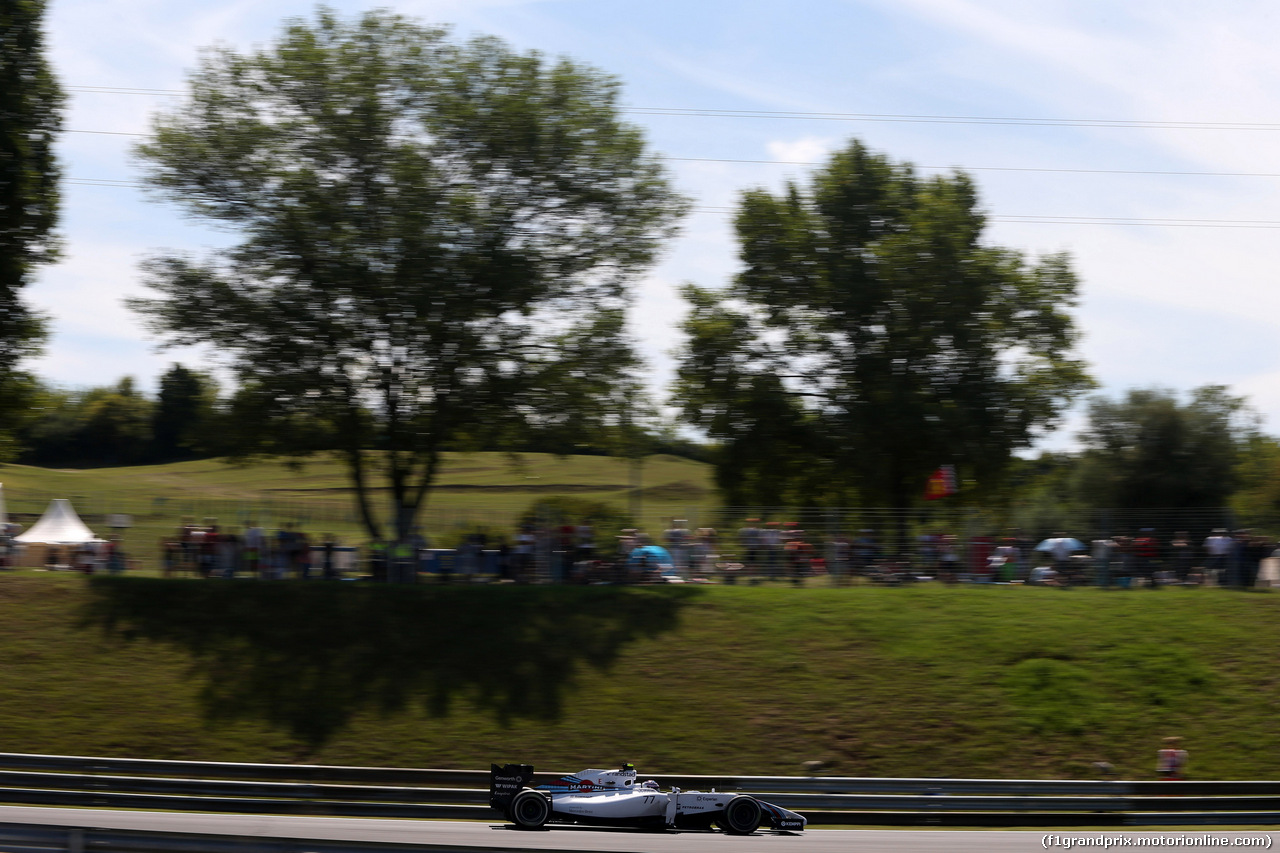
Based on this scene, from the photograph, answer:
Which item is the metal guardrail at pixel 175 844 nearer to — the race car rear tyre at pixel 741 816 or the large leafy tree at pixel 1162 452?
the race car rear tyre at pixel 741 816

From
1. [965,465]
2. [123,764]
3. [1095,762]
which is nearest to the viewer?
[123,764]

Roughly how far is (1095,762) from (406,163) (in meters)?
19.5

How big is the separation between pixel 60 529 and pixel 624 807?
20583 millimetres

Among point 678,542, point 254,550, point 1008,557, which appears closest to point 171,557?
point 254,550

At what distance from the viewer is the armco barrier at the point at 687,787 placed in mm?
15828

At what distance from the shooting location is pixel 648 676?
68.6 ft

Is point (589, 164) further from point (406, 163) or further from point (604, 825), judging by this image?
point (604, 825)

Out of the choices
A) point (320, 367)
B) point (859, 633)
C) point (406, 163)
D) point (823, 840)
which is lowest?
point (823, 840)

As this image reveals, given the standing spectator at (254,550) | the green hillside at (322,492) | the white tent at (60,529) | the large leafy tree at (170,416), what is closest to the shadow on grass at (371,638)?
the standing spectator at (254,550)

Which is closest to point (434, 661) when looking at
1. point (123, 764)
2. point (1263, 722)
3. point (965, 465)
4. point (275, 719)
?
point (275, 719)

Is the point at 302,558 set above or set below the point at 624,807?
above

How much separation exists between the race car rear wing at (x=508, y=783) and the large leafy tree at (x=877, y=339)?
23326mm

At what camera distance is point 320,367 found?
26953mm

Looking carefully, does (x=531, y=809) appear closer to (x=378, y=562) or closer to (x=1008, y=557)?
(x=378, y=562)
